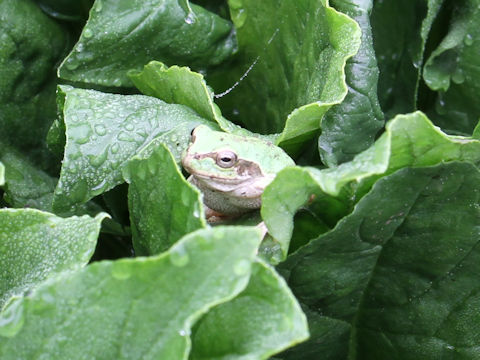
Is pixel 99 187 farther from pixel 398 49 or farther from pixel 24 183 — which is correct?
pixel 398 49

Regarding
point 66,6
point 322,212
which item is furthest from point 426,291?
point 66,6

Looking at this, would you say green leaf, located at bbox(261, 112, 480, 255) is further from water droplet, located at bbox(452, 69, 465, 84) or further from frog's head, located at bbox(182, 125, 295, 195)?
water droplet, located at bbox(452, 69, 465, 84)

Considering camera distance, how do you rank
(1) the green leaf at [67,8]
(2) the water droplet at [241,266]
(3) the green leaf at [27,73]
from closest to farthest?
(2) the water droplet at [241,266] → (3) the green leaf at [27,73] → (1) the green leaf at [67,8]

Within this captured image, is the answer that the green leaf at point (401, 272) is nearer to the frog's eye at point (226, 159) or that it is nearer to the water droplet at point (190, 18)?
the frog's eye at point (226, 159)

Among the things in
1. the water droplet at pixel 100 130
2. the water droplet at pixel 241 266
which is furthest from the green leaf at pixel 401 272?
the water droplet at pixel 100 130

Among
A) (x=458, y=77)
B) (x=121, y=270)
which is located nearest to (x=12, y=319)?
(x=121, y=270)

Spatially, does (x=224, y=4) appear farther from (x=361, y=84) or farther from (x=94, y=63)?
(x=361, y=84)
